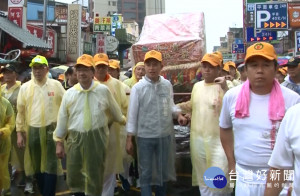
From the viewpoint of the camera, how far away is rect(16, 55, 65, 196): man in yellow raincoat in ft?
16.4

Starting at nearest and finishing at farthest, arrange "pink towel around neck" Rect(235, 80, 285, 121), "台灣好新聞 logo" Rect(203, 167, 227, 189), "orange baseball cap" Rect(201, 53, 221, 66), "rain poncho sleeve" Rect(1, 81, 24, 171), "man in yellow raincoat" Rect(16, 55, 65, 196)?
1. "pink towel around neck" Rect(235, 80, 285, 121)
2. "台灣好新聞 logo" Rect(203, 167, 227, 189)
3. "orange baseball cap" Rect(201, 53, 221, 66)
4. "man in yellow raincoat" Rect(16, 55, 65, 196)
5. "rain poncho sleeve" Rect(1, 81, 24, 171)

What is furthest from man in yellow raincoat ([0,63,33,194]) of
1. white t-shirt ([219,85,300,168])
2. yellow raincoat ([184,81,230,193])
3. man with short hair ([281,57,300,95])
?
man with short hair ([281,57,300,95])

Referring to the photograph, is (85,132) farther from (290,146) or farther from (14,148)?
(290,146)

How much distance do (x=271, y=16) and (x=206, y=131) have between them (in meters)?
16.5

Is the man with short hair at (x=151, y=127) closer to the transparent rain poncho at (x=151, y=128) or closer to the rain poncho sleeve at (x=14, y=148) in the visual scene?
the transparent rain poncho at (x=151, y=128)

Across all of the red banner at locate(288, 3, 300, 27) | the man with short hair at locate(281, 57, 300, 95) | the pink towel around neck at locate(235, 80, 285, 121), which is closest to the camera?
the pink towel around neck at locate(235, 80, 285, 121)

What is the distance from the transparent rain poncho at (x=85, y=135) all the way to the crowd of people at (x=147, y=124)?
0.04 feet

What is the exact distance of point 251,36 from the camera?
24.1 meters

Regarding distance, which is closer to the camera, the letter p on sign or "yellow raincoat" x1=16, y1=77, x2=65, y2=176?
"yellow raincoat" x1=16, y1=77, x2=65, y2=176

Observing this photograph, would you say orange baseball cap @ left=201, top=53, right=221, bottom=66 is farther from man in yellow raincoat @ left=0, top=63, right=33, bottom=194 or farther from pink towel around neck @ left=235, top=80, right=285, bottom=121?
man in yellow raincoat @ left=0, top=63, right=33, bottom=194

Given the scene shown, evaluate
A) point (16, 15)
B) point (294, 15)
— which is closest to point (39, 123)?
point (16, 15)

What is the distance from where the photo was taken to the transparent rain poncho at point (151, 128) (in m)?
4.58

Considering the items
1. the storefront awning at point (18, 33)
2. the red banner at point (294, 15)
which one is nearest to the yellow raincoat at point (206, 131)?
the storefront awning at point (18, 33)

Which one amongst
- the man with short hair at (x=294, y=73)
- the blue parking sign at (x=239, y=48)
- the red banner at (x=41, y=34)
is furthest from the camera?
the blue parking sign at (x=239, y=48)
